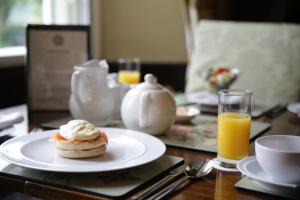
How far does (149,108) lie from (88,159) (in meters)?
0.31

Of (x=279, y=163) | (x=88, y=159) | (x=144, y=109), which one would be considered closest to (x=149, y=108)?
(x=144, y=109)

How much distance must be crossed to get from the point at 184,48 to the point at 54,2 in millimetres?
836

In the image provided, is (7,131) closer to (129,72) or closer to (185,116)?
(185,116)

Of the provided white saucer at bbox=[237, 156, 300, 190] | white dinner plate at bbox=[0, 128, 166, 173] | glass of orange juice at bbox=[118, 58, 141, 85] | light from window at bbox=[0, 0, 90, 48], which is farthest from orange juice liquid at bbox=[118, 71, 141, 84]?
white saucer at bbox=[237, 156, 300, 190]

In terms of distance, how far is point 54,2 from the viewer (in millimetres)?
2713

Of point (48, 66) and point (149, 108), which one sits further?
point (48, 66)

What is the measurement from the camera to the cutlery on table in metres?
0.87

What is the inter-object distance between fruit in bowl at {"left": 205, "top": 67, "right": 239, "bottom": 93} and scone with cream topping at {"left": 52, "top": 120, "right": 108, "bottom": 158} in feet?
3.00

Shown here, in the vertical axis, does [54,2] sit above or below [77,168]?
above

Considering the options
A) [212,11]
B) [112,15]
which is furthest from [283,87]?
[112,15]

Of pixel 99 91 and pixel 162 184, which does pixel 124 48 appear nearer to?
pixel 99 91

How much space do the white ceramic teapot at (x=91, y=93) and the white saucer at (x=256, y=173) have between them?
0.54m

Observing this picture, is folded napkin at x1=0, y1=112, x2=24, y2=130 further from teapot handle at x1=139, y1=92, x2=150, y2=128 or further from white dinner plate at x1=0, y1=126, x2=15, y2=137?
teapot handle at x1=139, y1=92, x2=150, y2=128

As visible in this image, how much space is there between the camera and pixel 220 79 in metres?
1.84
